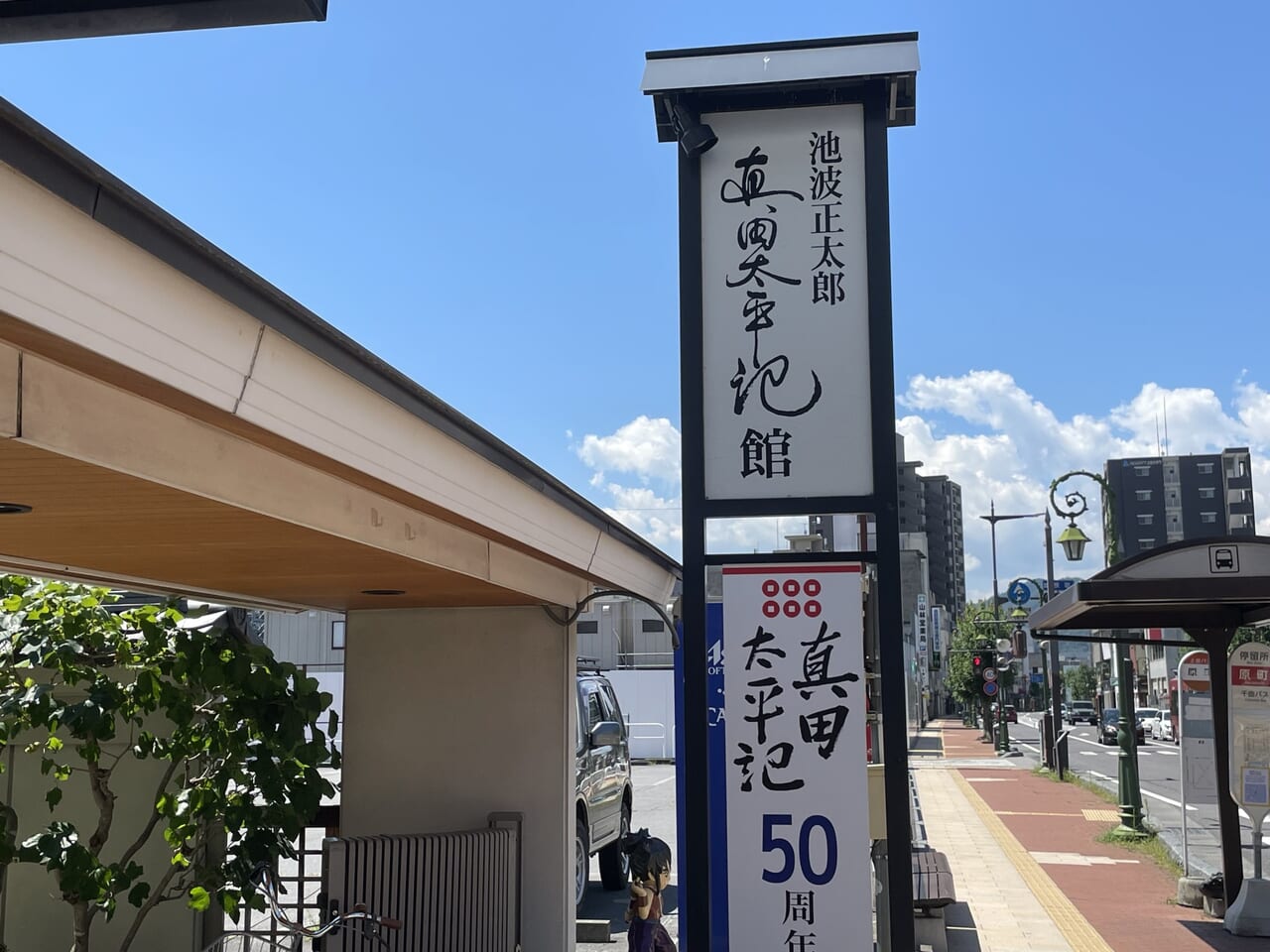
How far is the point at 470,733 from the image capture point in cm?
826

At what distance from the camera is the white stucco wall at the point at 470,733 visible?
8133 mm

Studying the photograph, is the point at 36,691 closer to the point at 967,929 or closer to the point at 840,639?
the point at 840,639

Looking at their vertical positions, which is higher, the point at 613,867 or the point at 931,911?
the point at 931,911

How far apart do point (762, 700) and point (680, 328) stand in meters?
1.56

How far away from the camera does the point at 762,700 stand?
4.86 m

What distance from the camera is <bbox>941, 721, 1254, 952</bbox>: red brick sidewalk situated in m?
10.0

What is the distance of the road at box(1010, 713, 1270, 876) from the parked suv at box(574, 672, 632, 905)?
6.30 meters

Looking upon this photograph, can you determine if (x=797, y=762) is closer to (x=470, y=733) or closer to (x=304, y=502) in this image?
(x=304, y=502)

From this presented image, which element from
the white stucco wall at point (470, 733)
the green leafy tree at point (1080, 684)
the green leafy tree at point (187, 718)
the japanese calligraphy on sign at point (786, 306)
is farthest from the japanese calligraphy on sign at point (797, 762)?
the green leafy tree at point (1080, 684)

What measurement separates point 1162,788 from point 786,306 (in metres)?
27.0

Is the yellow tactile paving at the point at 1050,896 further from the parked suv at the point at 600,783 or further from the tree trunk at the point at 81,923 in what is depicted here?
the tree trunk at the point at 81,923

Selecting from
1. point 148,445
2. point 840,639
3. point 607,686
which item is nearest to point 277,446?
point 148,445

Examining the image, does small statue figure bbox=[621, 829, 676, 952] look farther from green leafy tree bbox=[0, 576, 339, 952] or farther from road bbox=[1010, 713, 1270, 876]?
road bbox=[1010, 713, 1270, 876]

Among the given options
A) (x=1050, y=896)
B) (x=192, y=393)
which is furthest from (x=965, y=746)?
(x=192, y=393)
